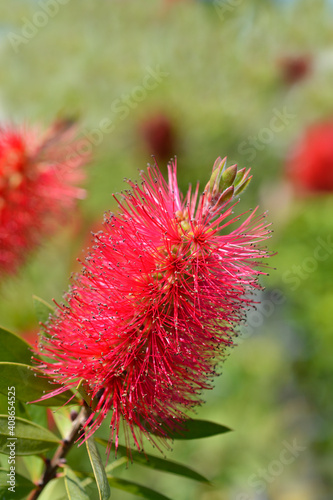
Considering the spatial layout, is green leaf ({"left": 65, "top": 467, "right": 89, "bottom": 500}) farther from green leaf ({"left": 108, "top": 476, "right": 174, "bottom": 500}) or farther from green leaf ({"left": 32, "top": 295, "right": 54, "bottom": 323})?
green leaf ({"left": 32, "top": 295, "right": 54, "bottom": 323})

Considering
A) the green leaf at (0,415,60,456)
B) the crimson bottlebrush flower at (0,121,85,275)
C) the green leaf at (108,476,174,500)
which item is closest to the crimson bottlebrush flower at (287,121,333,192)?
the crimson bottlebrush flower at (0,121,85,275)

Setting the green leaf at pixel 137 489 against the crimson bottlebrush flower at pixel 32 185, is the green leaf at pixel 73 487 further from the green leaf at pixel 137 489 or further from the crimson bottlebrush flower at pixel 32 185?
the crimson bottlebrush flower at pixel 32 185

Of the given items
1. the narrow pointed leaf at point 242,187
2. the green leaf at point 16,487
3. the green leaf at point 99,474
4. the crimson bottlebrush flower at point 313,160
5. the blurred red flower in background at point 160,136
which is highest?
the crimson bottlebrush flower at point 313,160

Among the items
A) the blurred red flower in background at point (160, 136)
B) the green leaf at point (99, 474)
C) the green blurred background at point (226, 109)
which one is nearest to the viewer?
the green leaf at point (99, 474)

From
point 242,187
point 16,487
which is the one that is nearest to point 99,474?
point 16,487

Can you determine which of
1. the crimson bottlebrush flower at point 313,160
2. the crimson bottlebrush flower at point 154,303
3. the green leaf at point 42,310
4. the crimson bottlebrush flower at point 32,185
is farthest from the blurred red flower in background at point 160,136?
the crimson bottlebrush flower at point 154,303

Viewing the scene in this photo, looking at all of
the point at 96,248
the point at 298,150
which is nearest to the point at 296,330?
the point at 298,150

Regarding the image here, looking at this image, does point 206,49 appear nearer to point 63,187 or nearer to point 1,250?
point 63,187
